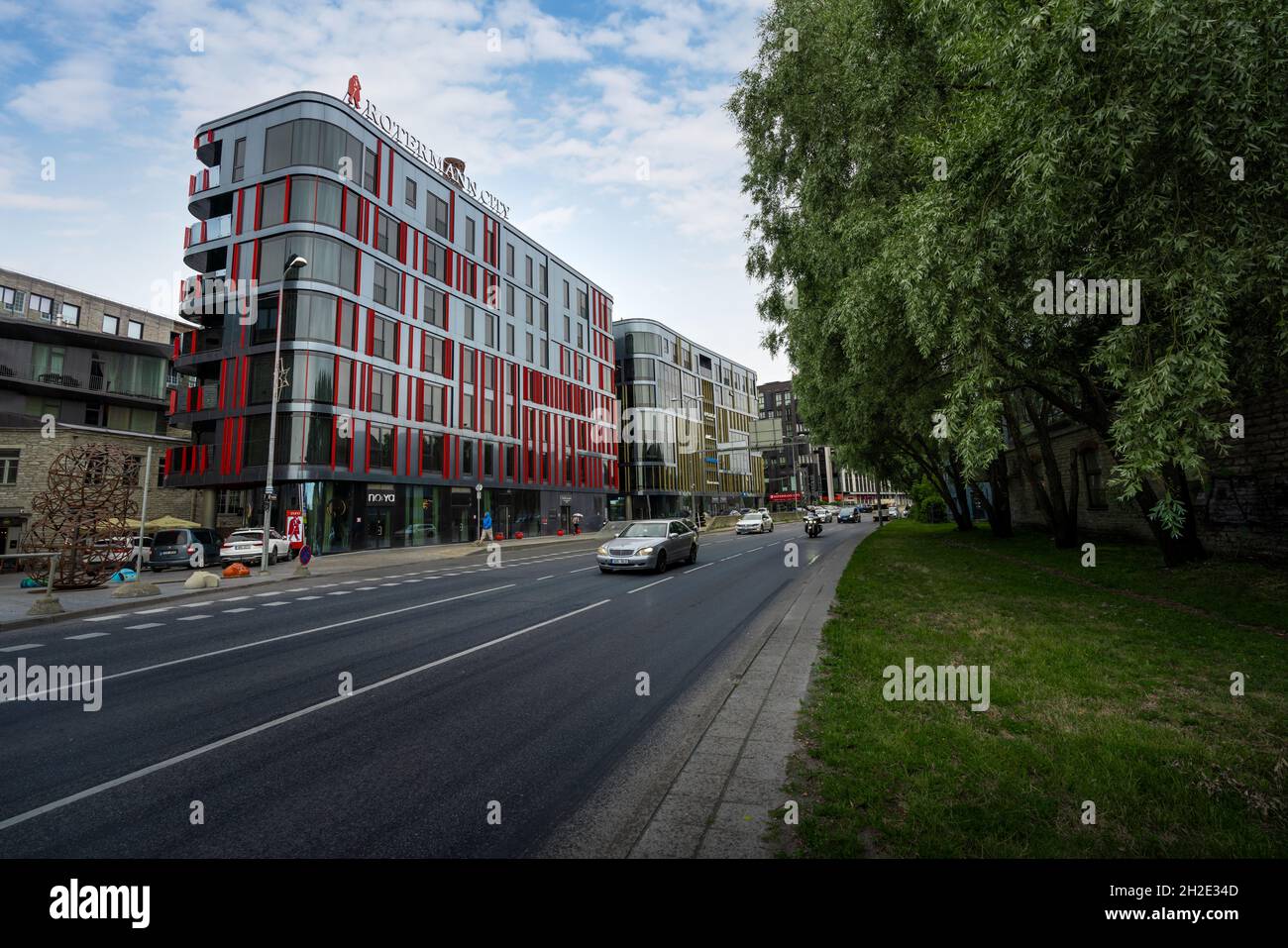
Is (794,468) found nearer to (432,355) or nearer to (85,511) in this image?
(432,355)

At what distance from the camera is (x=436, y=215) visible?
40000 mm

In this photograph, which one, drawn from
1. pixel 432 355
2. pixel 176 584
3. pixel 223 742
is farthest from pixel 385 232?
pixel 223 742

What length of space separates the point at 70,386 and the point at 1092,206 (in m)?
53.5

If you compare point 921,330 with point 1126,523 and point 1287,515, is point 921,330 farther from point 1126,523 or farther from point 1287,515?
point 1126,523

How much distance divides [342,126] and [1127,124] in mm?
39302

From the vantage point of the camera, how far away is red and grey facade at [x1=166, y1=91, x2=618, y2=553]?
3156 centimetres

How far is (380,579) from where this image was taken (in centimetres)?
1855

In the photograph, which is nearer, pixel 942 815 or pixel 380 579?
pixel 942 815

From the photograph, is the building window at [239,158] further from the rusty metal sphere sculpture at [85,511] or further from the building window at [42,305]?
the rusty metal sphere sculpture at [85,511]

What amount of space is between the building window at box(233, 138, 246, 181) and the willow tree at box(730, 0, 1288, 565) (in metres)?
36.7

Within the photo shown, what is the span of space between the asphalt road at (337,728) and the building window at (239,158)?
32744 millimetres

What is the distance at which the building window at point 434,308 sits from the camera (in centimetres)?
3875

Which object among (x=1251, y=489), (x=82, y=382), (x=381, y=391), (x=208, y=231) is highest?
(x=208, y=231)
